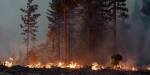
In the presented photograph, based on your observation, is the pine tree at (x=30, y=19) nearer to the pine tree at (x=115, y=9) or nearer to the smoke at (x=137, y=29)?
the pine tree at (x=115, y=9)

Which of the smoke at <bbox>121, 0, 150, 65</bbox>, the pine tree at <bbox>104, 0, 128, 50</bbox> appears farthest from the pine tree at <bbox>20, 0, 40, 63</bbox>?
the smoke at <bbox>121, 0, 150, 65</bbox>

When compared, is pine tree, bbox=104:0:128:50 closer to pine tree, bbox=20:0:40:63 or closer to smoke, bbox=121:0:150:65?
smoke, bbox=121:0:150:65

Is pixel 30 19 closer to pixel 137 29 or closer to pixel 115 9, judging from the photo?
pixel 115 9

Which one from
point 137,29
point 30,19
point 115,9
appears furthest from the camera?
point 137,29

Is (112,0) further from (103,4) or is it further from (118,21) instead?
(118,21)

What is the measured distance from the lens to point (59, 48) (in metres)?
83.2

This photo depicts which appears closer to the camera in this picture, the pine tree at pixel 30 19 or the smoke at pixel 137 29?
the pine tree at pixel 30 19

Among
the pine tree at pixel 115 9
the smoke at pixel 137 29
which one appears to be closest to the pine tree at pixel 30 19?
the pine tree at pixel 115 9

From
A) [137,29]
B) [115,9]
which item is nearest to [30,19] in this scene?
[115,9]

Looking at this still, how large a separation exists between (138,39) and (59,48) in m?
12.3

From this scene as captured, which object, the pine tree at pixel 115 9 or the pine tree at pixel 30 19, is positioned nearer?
the pine tree at pixel 115 9

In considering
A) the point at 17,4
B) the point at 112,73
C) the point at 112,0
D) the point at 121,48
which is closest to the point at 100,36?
the point at 121,48

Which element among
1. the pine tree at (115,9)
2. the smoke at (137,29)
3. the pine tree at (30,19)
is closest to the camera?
the pine tree at (115,9)

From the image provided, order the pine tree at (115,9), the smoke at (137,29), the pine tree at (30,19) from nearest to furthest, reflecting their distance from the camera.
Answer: the pine tree at (115,9) → the pine tree at (30,19) → the smoke at (137,29)
